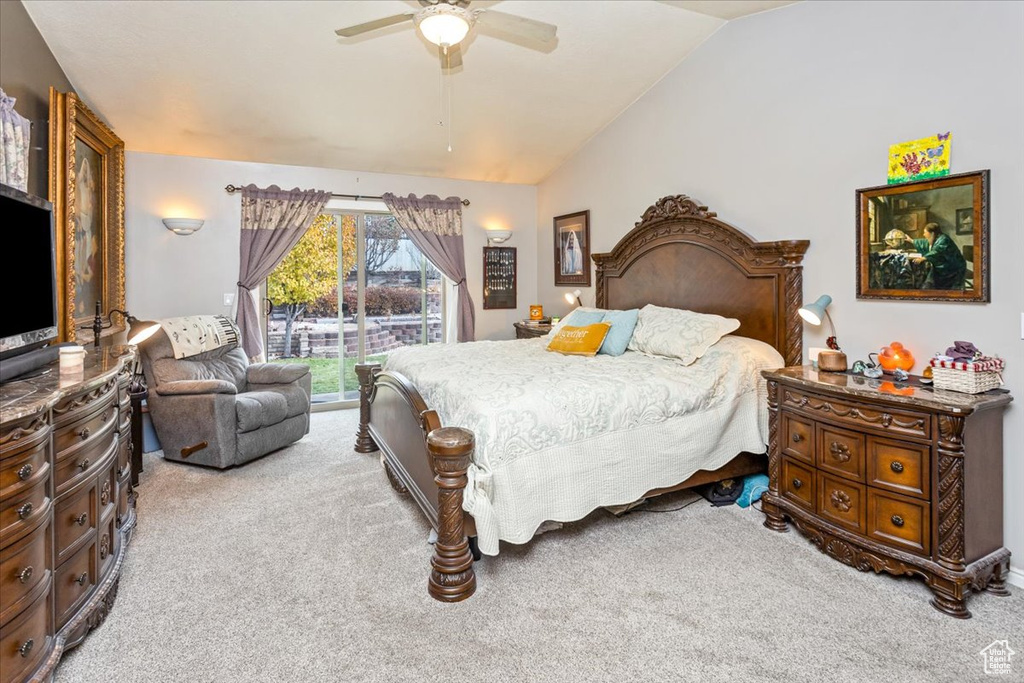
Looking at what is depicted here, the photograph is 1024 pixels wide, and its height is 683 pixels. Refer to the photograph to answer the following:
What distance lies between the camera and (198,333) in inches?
170

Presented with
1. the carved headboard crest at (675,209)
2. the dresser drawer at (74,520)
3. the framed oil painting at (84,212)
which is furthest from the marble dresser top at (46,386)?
the carved headboard crest at (675,209)

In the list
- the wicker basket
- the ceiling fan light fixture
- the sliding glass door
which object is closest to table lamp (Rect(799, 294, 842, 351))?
the wicker basket

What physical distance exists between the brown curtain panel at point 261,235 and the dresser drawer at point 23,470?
3.51 metres

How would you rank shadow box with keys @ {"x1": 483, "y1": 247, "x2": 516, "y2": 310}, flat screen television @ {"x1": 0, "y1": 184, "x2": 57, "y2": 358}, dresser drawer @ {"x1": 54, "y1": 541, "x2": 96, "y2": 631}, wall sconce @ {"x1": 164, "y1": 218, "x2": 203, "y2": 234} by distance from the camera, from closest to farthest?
dresser drawer @ {"x1": 54, "y1": 541, "x2": 96, "y2": 631}
flat screen television @ {"x1": 0, "y1": 184, "x2": 57, "y2": 358}
wall sconce @ {"x1": 164, "y1": 218, "x2": 203, "y2": 234}
shadow box with keys @ {"x1": 483, "y1": 247, "x2": 516, "y2": 310}

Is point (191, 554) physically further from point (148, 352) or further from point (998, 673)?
point (998, 673)

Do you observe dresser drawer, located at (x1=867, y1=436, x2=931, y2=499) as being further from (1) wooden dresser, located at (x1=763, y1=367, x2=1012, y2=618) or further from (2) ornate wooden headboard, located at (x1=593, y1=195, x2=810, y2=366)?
(2) ornate wooden headboard, located at (x1=593, y1=195, x2=810, y2=366)

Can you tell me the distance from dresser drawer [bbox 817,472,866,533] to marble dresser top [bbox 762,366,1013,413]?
0.42 m

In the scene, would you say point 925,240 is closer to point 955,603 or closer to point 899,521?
point 899,521

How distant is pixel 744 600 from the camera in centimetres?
221

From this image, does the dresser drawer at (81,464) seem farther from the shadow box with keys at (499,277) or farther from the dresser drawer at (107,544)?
the shadow box with keys at (499,277)

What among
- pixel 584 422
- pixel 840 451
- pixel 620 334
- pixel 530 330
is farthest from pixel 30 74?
pixel 840 451

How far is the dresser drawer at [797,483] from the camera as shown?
2.66 metres

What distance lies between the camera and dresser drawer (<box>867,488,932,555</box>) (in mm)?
2213

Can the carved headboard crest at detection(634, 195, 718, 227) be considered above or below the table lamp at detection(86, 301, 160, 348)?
above
